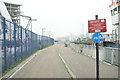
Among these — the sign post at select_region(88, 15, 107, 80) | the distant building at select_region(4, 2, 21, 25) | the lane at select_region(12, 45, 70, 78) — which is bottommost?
the lane at select_region(12, 45, 70, 78)

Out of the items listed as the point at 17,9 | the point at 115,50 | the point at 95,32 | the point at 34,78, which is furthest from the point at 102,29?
the point at 17,9

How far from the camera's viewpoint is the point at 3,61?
1087 centimetres

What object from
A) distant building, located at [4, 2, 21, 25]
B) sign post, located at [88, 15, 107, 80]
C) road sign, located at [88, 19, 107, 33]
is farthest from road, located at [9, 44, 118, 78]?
distant building, located at [4, 2, 21, 25]

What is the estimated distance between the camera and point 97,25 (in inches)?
295

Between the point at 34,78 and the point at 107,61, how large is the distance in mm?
8364

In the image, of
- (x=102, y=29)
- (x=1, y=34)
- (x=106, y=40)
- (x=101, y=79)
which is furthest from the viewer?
(x=106, y=40)

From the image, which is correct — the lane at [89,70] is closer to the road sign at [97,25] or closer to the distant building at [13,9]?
the road sign at [97,25]

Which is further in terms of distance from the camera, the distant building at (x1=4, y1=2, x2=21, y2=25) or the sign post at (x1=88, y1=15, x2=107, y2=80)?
the distant building at (x1=4, y1=2, x2=21, y2=25)

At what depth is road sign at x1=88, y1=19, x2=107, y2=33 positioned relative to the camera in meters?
7.34

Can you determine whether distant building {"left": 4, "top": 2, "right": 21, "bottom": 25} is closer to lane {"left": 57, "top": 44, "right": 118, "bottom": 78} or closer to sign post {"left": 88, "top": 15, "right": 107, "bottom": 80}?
lane {"left": 57, "top": 44, "right": 118, "bottom": 78}

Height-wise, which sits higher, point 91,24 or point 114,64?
point 91,24

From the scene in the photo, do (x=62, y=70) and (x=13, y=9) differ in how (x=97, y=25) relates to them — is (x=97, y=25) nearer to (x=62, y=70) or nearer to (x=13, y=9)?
(x=62, y=70)

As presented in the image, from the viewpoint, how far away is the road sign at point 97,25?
24.1 feet

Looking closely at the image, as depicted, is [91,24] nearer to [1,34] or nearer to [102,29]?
[102,29]
